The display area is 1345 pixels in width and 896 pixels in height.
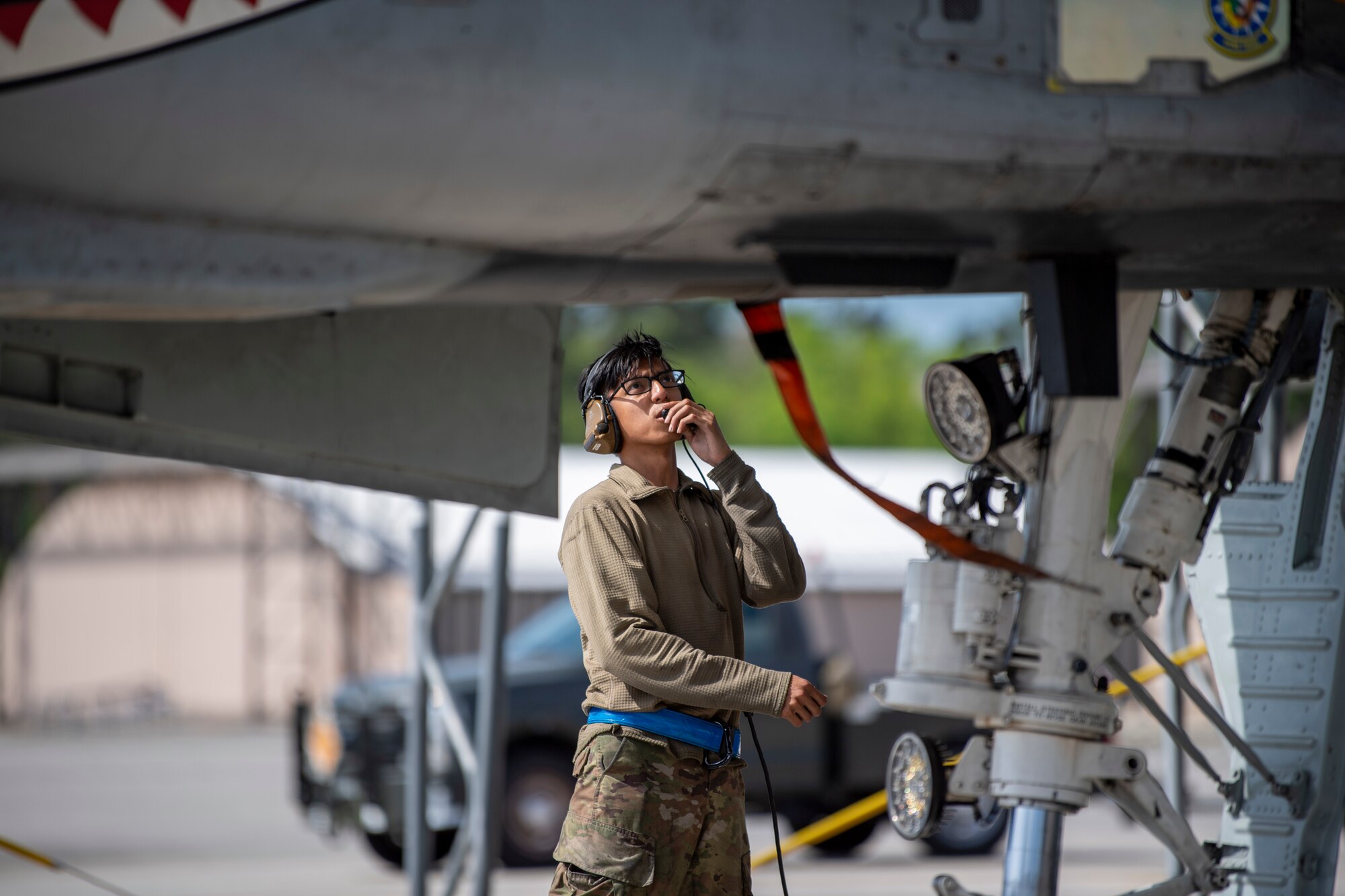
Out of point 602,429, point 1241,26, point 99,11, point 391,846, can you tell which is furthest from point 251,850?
point 1241,26

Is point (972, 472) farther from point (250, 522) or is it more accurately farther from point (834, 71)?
point (250, 522)

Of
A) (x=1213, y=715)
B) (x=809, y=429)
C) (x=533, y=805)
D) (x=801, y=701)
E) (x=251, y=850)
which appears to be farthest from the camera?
(x=251, y=850)

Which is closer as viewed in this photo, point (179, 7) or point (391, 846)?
point (179, 7)

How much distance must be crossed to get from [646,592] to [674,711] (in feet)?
0.78

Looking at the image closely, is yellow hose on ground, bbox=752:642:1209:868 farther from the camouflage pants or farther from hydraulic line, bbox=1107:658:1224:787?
the camouflage pants

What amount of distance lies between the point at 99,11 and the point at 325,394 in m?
1.36

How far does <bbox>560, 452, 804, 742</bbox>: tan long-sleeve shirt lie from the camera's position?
2803mm

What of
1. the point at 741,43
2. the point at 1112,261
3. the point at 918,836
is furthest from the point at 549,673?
the point at 741,43

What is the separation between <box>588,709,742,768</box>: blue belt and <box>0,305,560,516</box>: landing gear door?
125 centimetres

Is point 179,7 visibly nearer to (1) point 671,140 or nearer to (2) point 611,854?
(1) point 671,140

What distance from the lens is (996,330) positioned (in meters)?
49.7

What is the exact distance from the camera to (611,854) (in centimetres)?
280

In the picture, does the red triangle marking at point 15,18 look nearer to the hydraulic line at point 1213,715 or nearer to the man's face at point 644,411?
the man's face at point 644,411

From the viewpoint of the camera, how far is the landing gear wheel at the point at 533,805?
941cm
